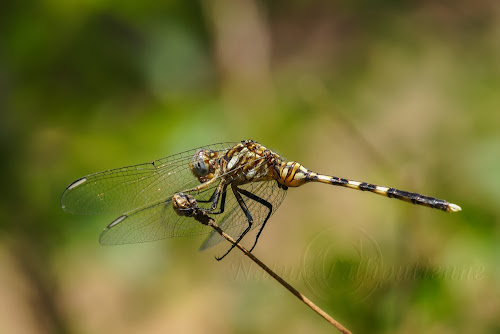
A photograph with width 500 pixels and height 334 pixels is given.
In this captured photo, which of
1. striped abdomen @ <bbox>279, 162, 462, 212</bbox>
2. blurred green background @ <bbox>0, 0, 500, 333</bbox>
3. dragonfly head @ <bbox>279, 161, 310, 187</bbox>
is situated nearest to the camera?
blurred green background @ <bbox>0, 0, 500, 333</bbox>

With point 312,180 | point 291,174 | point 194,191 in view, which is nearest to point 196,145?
point 194,191

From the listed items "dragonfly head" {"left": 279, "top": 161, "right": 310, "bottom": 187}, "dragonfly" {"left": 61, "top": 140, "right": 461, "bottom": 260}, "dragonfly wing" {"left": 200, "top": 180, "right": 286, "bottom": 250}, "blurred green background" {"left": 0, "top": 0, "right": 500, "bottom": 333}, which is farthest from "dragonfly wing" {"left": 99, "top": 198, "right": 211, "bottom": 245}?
"dragonfly head" {"left": 279, "top": 161, "right": 310, "bottom": 187}

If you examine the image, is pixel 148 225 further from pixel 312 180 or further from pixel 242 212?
pixel 312 180

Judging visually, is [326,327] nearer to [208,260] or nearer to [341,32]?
[208,260]

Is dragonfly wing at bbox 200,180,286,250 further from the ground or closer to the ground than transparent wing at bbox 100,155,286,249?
further from the ground

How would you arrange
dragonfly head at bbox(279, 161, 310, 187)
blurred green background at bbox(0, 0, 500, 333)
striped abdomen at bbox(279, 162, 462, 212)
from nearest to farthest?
blurred green background at bbox(0, 0, 500, 333), striped abdomen at bbox(279, 162, 462, 212), dragonfly head at bbox(279, 161, 310, 187)

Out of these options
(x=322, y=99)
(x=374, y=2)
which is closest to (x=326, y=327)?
(x=322, y=99)

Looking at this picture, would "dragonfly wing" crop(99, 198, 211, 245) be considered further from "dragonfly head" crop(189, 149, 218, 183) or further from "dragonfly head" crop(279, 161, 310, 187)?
"dragonfly head" crop(279, 161, 310, 187)
